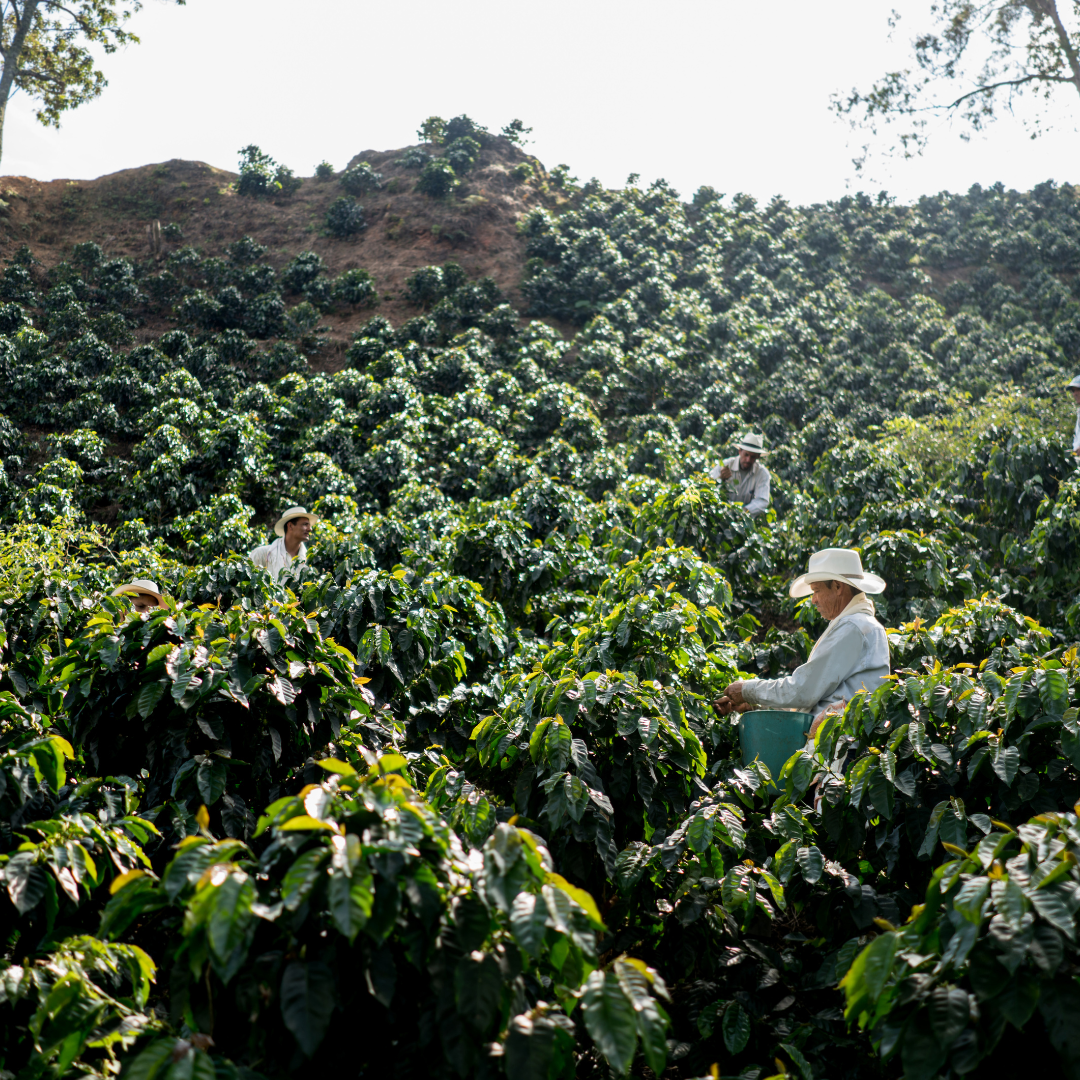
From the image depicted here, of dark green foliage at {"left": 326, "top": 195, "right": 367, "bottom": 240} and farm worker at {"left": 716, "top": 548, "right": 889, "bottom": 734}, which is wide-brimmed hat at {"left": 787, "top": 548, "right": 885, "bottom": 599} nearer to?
farm worker at {"left": 716, "top": 548, "right": 889, "bottom": 734}

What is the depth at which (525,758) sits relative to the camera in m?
3.40

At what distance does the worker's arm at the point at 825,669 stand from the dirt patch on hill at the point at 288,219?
17822 mm

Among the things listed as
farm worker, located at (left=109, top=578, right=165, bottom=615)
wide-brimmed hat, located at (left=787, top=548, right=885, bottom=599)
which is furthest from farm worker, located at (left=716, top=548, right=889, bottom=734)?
farm worker, located at (left=109, top=578, right=165, bottom=615)

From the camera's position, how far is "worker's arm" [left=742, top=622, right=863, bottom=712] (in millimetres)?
3791

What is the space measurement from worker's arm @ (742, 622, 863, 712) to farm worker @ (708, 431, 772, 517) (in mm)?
4234

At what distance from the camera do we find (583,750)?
122 inches

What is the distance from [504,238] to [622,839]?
75.3 ft

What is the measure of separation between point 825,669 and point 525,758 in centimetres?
134

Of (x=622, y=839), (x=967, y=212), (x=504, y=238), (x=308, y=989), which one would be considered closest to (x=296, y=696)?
(x=622, y=839)

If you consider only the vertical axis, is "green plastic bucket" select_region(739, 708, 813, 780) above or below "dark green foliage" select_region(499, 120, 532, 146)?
below

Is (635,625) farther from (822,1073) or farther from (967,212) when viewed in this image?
(967,212)

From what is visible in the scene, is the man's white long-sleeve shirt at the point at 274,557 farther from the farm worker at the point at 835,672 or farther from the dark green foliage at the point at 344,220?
the dark green foliage at the point at 344,220

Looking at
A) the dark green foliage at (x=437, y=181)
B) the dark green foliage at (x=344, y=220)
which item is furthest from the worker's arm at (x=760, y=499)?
the dark green foliage at (x=437, y=181)

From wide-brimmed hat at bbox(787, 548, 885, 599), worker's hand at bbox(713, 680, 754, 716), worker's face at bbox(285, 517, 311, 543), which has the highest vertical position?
worker's face at bbox(285, 517, 311, 543)
